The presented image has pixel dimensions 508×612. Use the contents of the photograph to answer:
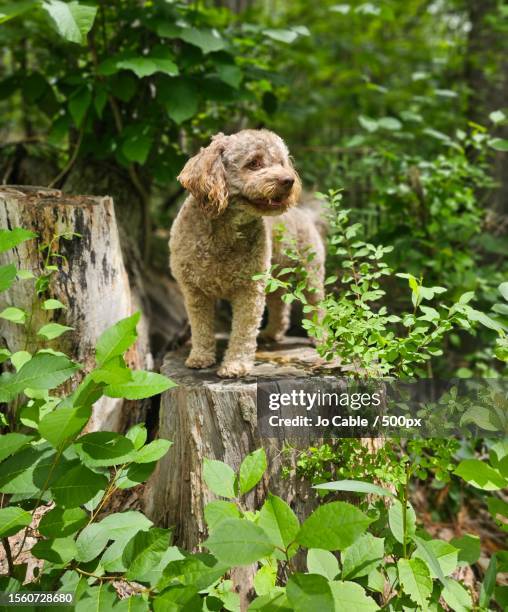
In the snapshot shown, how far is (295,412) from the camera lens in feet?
7.39

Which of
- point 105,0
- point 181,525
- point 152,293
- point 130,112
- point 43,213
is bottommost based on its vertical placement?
point 181,525

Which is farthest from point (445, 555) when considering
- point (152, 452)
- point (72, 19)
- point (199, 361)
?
point (72, 19)

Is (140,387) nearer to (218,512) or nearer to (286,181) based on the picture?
(218,512)

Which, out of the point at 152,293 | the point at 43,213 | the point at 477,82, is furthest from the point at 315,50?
the point at 43,213

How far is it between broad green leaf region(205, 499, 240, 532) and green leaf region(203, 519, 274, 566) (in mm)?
172

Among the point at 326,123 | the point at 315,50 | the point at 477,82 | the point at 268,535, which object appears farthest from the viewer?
the point at 326,123

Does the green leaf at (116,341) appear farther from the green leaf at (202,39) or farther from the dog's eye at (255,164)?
the green leaf at (202,39)

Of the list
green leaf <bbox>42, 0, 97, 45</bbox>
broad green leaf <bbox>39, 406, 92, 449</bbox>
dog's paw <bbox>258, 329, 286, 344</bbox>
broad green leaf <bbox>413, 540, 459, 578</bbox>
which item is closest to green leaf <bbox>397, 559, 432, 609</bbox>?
broad green leaf <bbox>413, 540, 459, 578</bbox>

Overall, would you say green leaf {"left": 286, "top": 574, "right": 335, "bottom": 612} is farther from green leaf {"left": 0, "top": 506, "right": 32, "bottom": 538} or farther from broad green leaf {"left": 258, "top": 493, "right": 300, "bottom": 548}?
green leaf {"left": 0, "top": 506, "right": 32, "bottom": 538}

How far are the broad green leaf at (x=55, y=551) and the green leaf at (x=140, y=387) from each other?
1.60 feet

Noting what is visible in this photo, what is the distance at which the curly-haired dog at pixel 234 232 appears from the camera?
7.26ft

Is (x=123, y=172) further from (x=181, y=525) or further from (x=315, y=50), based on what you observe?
(x=315, y=50)

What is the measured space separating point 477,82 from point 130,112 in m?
3.26

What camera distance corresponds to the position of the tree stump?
2484 mm
